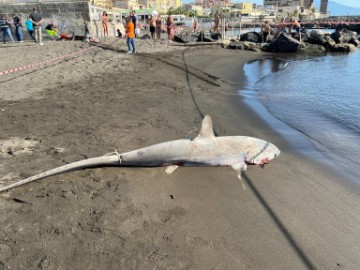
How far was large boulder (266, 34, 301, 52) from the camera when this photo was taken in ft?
81.8

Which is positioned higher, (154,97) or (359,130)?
(154,97)

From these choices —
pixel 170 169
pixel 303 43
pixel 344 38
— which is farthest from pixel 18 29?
pixel 344 38

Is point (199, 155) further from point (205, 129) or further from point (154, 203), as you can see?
point (154, 203)

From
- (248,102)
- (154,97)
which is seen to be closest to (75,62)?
(154,97)

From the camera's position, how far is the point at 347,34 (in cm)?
3173

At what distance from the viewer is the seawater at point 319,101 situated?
676 cm

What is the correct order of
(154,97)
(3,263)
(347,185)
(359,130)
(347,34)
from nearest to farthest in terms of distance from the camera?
(3,263) → (347,185) → (359,130) → (154,97) → (347,34)

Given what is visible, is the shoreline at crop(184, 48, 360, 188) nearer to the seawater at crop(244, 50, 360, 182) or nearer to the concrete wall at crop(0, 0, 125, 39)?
the seawater at crop(244, 50, 360, 182)

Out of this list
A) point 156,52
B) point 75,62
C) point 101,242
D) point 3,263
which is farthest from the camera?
point 156,52

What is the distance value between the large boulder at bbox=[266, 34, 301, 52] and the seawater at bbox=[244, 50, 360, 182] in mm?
6984

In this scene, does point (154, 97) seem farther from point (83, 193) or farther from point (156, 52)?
point (156, 52)

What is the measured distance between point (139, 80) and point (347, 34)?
28.5 m

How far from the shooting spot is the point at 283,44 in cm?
2494

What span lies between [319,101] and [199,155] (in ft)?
22.9
